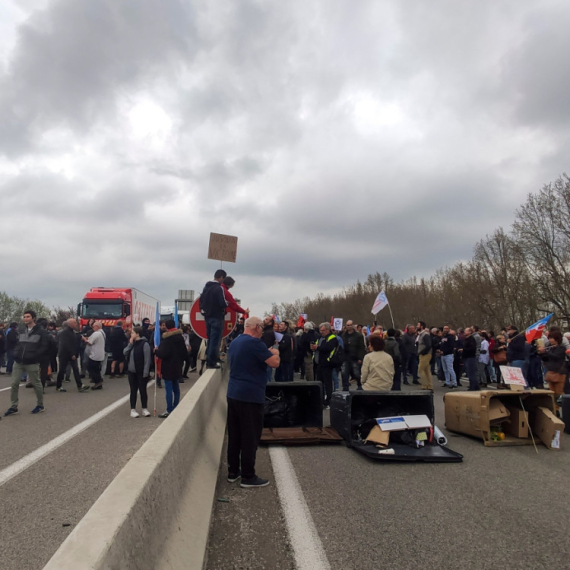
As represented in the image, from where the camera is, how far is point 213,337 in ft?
30.9

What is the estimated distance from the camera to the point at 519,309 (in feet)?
119

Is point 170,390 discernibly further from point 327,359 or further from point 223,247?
point 327,359

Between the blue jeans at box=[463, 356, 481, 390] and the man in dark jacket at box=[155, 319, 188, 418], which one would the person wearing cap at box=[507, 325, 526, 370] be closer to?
the blue jeans at box=[463, 356, 481, 390]

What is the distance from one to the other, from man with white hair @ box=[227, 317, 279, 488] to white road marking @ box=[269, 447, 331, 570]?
1.13 feet

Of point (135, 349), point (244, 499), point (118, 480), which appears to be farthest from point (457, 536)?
point (135, 349)

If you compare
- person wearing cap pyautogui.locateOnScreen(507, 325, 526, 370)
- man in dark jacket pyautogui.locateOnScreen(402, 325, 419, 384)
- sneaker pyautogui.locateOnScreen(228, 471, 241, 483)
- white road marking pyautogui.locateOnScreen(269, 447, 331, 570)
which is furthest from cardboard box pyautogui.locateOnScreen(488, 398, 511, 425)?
man in dark jacket pyautogui.locateOnScreen(402, 325, 419, 384)

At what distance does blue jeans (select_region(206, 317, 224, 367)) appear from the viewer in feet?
30.7

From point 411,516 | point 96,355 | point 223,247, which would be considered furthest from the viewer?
point 96,355

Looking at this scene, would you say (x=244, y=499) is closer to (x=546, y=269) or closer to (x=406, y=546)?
(x=406, y=546)

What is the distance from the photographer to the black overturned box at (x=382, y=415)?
21.8 ft

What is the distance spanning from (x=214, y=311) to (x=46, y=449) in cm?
359

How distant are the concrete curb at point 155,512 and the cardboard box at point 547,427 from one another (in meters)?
5.35

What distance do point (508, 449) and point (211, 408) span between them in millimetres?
4518

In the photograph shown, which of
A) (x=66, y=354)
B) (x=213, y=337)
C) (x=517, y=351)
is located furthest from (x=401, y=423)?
(x=66, y=354)
